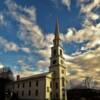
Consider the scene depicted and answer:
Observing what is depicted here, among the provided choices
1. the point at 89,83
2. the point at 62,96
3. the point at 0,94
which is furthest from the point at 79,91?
the point at 0,94

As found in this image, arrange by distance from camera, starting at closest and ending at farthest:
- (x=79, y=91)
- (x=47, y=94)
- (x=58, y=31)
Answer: (x=47, y=94) < (x=58, y=31) < (x=79, y=91)

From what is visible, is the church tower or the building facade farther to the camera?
the church tower

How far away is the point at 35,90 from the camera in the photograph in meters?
63.6

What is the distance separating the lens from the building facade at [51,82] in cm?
6153

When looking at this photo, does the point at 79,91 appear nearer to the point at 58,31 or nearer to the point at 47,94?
the point at 47,94

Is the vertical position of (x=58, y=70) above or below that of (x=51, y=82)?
above

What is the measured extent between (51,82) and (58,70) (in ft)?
14.7

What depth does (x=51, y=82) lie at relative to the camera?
6419 cm

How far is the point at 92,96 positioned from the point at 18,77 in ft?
94.6

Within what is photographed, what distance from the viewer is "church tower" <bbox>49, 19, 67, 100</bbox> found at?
63.5 m

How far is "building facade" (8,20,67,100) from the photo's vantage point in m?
61.5

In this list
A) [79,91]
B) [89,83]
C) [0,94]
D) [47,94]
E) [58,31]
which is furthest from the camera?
[89,83]

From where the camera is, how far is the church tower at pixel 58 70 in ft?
208

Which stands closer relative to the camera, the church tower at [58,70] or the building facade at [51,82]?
the building facade at [51,82]
